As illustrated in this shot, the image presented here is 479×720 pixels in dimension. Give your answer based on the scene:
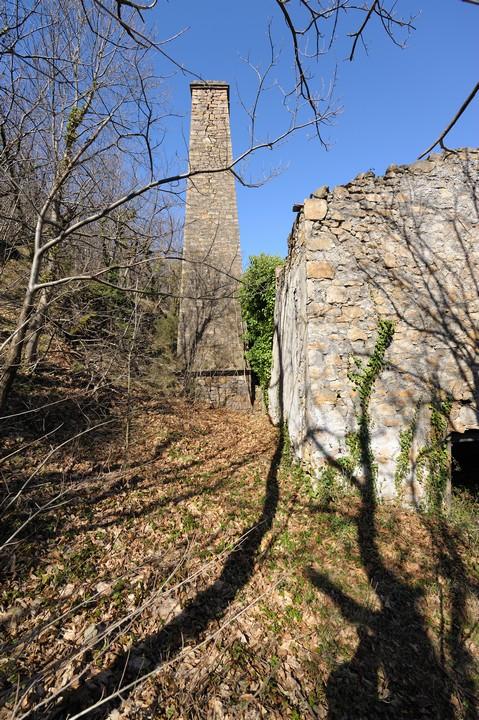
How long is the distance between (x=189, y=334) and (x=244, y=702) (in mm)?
8562

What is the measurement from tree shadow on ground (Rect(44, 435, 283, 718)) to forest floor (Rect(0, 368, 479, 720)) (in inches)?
0.5

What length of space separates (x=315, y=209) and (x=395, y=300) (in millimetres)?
1842

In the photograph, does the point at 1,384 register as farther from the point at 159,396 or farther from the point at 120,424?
the point at 159,396

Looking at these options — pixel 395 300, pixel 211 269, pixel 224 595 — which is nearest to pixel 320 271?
pixel 395 300

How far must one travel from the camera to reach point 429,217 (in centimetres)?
558

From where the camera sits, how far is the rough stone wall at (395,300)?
5.38 meters

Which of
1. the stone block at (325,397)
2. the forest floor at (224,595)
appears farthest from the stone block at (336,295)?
the forest floor at (224,595)

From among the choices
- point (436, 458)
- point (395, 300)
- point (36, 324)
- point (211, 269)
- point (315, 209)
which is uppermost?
point (211, 269)

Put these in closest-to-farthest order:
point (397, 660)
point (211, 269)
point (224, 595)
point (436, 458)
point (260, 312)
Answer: point (397, 660)
point (224, 595)
point (436, 458)
point (260, 312)
point (211, 269)

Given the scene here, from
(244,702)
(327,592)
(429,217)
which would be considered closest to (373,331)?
(429,217)

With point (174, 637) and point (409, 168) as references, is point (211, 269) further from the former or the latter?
point (174, 637)

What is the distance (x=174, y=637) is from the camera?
11.0 feet

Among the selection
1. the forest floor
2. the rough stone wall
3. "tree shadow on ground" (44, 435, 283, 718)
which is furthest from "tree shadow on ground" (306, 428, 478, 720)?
the rough stone wall

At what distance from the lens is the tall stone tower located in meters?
10.3
